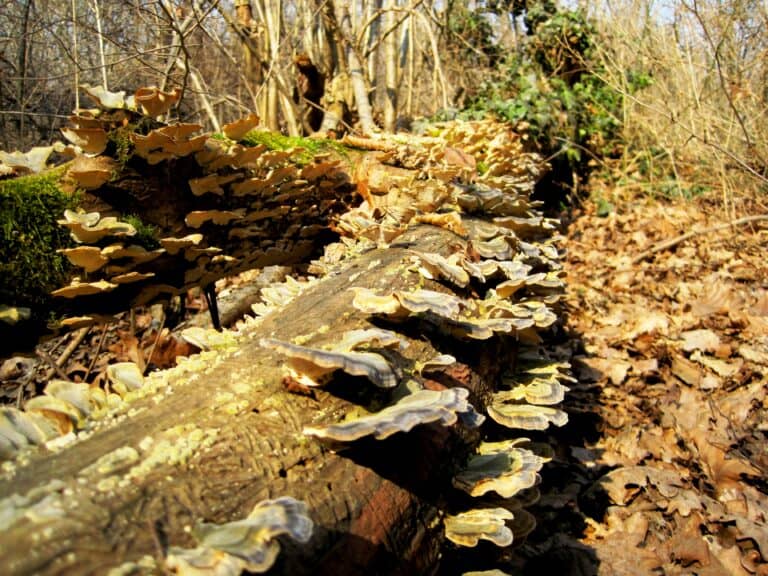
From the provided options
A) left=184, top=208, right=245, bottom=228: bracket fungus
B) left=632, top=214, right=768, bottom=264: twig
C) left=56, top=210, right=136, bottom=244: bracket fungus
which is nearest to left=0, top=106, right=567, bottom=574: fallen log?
left=184, top=208, right=245, bottom=228: bracket fungus

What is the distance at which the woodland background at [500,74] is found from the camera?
25.9 ft

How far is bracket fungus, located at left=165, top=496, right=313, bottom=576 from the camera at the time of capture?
1.09m

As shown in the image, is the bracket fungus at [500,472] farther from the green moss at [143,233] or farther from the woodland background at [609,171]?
the green moss at [143,233]

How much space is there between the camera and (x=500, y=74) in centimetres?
1063

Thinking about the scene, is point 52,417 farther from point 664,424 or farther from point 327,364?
point 664,424

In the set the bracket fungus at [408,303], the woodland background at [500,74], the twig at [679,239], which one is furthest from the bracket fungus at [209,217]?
the twig at [679,239]

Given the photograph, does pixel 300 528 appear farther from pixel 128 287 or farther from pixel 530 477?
pixel 128 287

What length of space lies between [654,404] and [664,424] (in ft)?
0.80

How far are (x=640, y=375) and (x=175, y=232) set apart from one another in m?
4.06

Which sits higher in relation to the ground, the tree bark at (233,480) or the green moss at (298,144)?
the green moss at (298,144)

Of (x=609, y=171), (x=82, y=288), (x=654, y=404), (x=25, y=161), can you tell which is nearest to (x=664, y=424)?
(x=654, y=404)

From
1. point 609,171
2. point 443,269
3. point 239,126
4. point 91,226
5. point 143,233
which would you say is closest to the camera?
point 443,269

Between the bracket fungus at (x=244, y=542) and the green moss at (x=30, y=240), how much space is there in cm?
229

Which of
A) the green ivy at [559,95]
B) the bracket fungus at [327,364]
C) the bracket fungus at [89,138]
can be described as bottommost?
the bracket fungus at [327,364]
